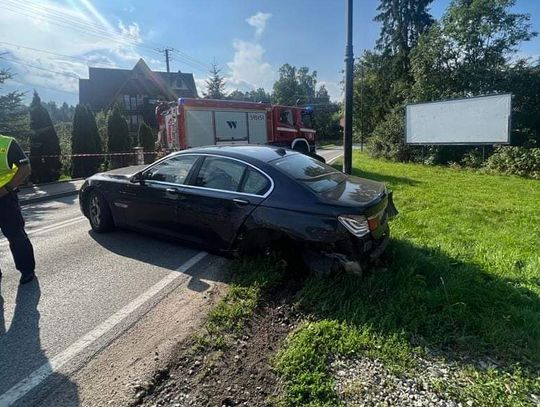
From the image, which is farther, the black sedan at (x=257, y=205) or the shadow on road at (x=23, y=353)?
the black sedan at (x=257, y=205)

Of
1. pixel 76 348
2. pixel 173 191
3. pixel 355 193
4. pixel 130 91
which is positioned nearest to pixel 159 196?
pixel 173 191

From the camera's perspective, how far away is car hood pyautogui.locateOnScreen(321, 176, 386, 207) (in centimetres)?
347

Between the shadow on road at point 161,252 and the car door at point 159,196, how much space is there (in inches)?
8.5

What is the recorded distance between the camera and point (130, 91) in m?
35.2

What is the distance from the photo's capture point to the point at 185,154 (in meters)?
4.64

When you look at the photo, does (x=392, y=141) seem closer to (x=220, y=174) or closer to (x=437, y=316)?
(x=220, y=174)

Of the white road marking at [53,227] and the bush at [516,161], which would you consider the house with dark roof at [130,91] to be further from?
the bush at [516,161]

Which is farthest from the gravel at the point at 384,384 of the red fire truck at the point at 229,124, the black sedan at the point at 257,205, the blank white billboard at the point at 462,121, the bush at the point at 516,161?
the blank white billboard at the point at 462,121

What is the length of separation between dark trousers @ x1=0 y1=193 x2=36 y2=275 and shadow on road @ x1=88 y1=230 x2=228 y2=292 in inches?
41.3

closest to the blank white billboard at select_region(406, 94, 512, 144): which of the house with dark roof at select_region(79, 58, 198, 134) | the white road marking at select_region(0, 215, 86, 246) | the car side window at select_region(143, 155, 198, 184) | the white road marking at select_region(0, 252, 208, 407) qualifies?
the car side window at select_region(143, 155, 198, 184)

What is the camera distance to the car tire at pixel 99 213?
210 inches

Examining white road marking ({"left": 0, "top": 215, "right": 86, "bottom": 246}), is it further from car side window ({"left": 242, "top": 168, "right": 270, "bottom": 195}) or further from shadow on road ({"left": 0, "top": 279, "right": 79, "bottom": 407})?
car side window ({"left": 242, "top": 168, "right": 270, "bottom": 195})

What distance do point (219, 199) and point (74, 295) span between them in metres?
1.83

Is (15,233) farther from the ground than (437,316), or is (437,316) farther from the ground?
(15,233)
